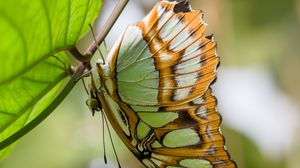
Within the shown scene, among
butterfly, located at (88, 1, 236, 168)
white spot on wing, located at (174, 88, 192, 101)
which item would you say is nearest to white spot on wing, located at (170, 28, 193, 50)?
butterfly, located at (88, 1, 236, 168)

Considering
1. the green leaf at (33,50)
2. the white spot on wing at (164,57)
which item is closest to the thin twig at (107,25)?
the green leaf at (33,50)

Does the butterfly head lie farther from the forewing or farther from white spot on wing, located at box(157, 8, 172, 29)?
white spot on wing, located at box(157, 8, 172, 29)

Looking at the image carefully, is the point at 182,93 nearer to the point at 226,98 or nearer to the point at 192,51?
the point at 192,51

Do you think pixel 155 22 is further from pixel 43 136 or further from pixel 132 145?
pixel 43 136

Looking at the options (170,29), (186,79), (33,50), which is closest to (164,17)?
(170,29)

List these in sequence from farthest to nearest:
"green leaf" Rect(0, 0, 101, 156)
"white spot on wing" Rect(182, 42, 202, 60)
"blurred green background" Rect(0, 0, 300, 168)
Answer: "blurred green background" Rect(0, 0, 300, 168), "white spot on wing" Rect(182, 42, 202, 60), "green leaf" Rect(0, 0, 101, 156)

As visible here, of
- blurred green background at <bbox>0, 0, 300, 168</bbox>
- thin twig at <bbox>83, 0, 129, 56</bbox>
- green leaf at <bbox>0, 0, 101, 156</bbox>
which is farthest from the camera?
blurred green background at <bbox>0, 0, 300, 168</bbox>
